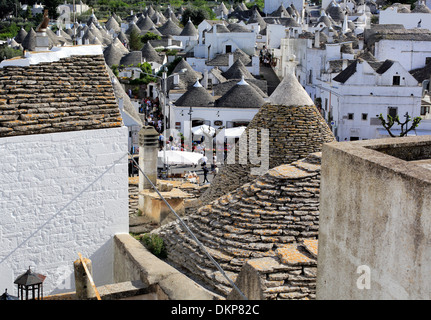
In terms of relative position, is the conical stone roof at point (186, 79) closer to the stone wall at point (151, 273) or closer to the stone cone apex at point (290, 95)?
the stone cone apex at point (290, 95)

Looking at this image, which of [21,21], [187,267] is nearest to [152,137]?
[187,267]

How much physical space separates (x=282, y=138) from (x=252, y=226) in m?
3.09

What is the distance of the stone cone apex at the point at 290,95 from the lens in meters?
14.0

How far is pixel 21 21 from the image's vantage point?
100438mm

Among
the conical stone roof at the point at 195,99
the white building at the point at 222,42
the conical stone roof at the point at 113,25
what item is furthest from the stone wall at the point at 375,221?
the conical stone roof at the point at 113,25

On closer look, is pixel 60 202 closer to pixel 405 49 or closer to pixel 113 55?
pixel 405 49

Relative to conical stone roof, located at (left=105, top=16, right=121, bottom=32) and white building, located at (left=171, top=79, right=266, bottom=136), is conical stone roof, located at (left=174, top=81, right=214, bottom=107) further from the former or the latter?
conical stone roof, located at (left=105, top=16, right=121, bottom=32)

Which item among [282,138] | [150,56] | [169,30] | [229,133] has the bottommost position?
A: [229,133]

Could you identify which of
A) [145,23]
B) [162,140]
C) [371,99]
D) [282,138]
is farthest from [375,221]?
[145,23]

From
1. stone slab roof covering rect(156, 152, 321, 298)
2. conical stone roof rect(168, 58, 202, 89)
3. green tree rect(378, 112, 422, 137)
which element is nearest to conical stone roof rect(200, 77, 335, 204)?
stone slab roof covering rect(156, 152, 321, 298)

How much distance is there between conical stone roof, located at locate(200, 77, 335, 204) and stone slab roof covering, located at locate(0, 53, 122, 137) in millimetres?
4747

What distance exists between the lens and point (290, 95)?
14023 mm

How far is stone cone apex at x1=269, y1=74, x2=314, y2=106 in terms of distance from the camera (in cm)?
1399
